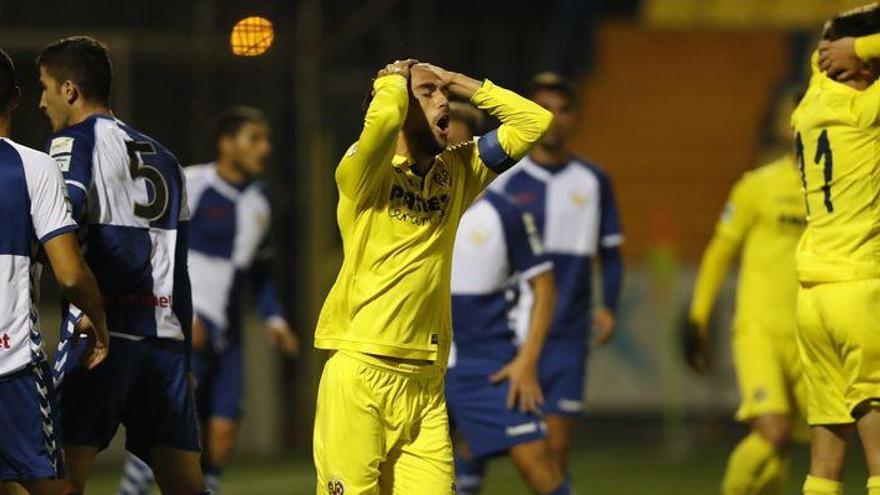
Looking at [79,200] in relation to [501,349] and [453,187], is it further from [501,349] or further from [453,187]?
[501,349]

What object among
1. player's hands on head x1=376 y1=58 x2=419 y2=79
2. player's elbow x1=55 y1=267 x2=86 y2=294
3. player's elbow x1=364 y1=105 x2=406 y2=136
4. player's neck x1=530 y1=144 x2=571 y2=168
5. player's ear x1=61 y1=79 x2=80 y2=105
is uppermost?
player's hands on head x1=376 y1=58 x2=419 y2=79

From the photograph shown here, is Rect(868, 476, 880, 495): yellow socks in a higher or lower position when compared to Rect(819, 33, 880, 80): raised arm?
lower

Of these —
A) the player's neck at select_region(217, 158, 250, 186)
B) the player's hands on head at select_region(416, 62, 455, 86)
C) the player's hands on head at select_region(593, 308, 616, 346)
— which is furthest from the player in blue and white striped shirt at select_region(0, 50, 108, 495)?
the player's neck at select_region(217, 158, 250, 186)

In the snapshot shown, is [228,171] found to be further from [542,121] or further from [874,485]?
[874,485]

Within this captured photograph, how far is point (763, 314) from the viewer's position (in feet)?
29.5

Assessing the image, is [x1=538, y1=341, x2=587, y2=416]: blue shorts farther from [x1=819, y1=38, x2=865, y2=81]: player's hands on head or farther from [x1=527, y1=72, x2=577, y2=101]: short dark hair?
[x1=819, y1=38, x2=865, y2=81]: player's hands on head

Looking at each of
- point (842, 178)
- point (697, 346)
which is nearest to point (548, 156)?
point (697, 346)

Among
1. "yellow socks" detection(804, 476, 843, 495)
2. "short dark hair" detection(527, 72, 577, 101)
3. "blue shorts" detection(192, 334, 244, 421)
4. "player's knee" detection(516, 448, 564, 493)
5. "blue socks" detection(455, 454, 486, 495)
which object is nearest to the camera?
"yellow socks" detection(804, 476, 843, 495)

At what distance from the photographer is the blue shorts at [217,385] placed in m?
10.2

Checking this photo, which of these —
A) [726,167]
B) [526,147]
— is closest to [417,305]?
[526,147]

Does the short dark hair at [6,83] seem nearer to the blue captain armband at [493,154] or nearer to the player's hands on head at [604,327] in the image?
the blue captain armband at [493,154]

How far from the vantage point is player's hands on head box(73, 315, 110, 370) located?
6.47 metres

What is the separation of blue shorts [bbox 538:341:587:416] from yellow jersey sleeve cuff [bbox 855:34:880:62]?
311 centimetres

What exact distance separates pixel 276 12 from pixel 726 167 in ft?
16.4
